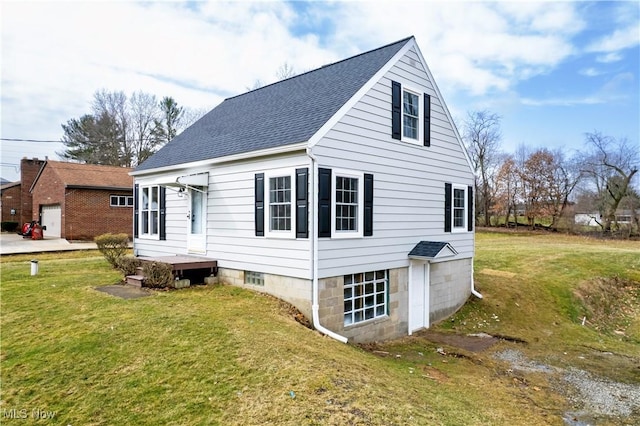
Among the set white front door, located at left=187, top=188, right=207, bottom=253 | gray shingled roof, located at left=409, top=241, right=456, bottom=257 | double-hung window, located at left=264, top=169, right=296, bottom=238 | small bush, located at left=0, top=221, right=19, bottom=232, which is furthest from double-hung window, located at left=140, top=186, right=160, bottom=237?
small bush, located at left=0, top=221, right=19, bottom=232

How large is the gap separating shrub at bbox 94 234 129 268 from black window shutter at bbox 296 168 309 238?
7.25 m

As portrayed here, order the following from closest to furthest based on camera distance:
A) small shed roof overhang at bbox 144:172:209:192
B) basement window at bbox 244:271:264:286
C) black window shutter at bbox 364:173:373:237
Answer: black window shutter at bbox 364:173:373:237, basement window at bbox 244:271:264:286, small shed roof overhang at bbox 144:172:209:192

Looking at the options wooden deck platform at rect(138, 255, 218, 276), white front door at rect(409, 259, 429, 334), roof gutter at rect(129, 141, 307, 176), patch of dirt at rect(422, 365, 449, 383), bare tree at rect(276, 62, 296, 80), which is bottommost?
patch of dirt at rect(422, 365, 449, 383)

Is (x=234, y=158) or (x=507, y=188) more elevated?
(x=507, y=188)

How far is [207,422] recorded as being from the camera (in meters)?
4.18

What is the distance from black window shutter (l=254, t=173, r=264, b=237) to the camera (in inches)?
358

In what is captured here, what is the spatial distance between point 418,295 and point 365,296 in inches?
97.6

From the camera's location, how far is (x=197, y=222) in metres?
11.4

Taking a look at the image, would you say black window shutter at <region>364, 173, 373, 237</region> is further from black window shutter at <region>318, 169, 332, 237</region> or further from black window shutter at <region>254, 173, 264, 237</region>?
black window shutter at <region>254, 173, 264, 237</region>

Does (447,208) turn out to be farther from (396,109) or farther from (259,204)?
(259,204)

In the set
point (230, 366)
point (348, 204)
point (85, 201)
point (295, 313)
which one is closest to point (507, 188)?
point (348, 204)

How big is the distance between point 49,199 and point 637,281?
3329 centimetres

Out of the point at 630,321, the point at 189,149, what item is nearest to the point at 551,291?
the point at 630,321

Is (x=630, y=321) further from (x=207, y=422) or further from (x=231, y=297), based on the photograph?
(x=207, y=422)
